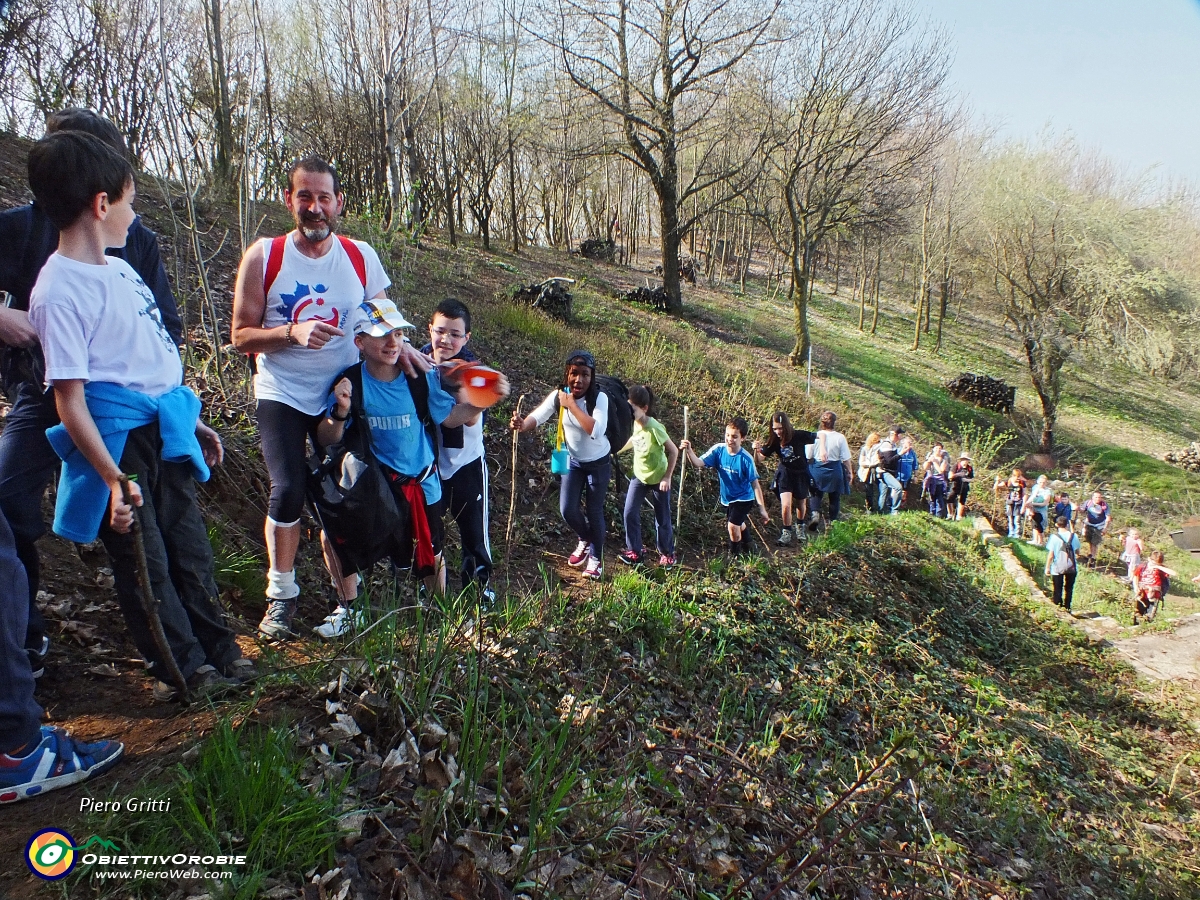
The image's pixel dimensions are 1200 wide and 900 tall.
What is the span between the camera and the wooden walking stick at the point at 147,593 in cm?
215

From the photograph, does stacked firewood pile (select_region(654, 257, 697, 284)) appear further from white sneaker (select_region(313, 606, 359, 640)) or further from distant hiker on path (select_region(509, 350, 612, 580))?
white sneaker (select_region(313, 606, 359, 640))

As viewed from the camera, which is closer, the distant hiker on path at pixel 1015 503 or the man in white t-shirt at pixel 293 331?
the man in white t-shirt at pixel 293 331

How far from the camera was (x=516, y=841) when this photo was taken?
2.34 m

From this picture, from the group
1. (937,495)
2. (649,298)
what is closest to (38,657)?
(937,495)

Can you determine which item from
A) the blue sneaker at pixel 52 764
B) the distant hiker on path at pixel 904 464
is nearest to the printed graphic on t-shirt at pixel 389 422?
the blue sneaker at pixel 52 764

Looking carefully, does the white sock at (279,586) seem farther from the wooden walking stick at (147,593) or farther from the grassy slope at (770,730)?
the wooden walking stick at (147,593)

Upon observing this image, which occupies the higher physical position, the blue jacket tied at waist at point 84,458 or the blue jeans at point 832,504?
the blue jacket tied at waist at point 84,458

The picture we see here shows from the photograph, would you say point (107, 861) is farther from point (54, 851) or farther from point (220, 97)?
point (220, 97)

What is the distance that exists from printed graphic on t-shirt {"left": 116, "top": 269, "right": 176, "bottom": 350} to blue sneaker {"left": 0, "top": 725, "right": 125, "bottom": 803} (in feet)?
4.17

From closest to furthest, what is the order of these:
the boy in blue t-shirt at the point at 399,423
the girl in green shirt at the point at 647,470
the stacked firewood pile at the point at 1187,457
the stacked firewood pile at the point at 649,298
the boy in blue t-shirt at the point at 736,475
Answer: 1. the boy in blue t-shirt at the point at 399,423
2. the girl in green shirt at the point at 647,470
3. the boy in blue t-shirt at the point at 736,475
4. the stacked firewood pile at the point at 649,298
5. the stacked firewood pile at the point at 1187,457

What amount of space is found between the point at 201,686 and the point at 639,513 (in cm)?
458

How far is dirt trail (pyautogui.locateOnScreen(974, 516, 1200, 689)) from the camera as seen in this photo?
850cm

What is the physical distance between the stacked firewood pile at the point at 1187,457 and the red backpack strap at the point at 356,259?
28351 mm

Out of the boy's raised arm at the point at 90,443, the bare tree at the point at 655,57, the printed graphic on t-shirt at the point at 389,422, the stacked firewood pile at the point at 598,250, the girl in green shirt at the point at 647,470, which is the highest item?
the bare tree at the point at 655,57
